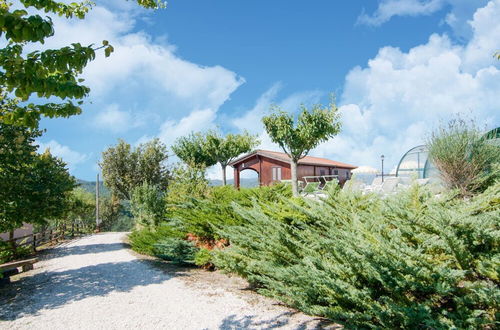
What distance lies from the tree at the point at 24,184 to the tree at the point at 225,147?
16.9 meters

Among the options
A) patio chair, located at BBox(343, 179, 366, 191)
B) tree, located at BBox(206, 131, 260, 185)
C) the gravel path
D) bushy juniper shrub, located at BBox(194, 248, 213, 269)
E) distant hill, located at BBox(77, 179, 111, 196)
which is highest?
tree, located at BBox(206, 131, 260, 185)

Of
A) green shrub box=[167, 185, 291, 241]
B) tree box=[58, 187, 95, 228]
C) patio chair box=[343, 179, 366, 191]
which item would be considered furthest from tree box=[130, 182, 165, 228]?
patio chair box=[343, 179, 366, 191]

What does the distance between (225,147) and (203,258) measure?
2283 cm

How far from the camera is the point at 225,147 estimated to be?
1226 inches

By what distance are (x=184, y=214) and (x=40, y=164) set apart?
24.7ft

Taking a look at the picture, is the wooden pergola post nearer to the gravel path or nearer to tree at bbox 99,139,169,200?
tree at bbox 99,139,169,200

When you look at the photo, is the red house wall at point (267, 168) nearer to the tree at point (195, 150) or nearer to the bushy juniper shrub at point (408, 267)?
the tree at point (195, 150)

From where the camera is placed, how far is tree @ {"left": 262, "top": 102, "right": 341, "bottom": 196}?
58.9 ft

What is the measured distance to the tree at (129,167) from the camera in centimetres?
3341

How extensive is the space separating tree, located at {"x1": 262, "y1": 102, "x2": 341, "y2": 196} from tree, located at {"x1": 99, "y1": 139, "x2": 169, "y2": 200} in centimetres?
1897

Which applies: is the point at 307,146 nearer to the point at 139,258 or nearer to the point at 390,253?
the point at 139,258

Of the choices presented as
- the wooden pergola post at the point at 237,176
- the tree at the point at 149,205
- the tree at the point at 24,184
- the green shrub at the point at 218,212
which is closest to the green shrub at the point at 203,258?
the green shrub at the point at 218,212

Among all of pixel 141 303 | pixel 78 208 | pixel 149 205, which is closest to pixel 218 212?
pixel 141 303

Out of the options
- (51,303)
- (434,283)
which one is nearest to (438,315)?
(434,283)
